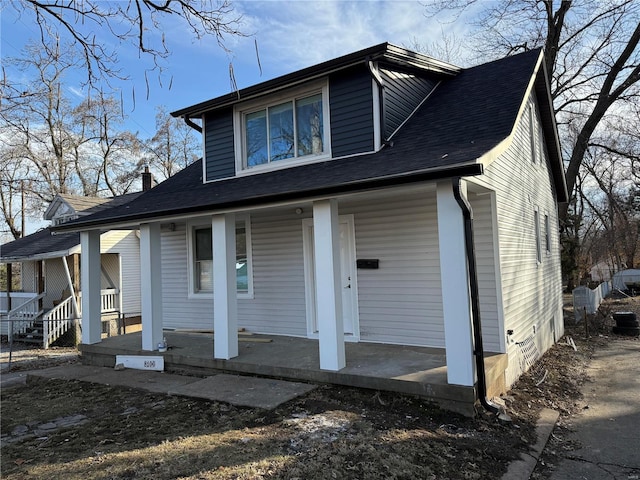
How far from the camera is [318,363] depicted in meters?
5.88

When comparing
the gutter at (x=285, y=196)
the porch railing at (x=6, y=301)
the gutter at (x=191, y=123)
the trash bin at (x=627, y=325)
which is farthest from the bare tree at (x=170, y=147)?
the trash bin at (x=627, y=325)

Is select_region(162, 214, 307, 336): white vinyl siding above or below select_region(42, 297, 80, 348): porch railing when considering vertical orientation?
above

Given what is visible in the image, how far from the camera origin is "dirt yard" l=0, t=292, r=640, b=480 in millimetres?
3432

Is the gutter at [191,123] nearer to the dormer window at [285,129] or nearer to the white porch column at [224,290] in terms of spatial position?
the dormer window at [285,129]

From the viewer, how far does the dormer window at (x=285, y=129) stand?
7594mm

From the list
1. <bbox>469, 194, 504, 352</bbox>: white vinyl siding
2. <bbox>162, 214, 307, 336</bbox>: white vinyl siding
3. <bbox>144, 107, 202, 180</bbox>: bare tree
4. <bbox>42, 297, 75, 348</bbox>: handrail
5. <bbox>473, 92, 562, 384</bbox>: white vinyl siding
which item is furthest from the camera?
<bbox>144, 107, 202, 180</bbox>: bare tree

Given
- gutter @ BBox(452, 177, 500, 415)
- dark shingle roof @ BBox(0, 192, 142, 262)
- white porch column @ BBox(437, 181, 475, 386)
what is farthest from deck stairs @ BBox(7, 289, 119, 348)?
gutter @ BBox(452, 177, 500, 415)

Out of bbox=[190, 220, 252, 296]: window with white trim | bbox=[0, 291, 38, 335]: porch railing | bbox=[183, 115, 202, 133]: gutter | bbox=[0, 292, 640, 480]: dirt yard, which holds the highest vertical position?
bbox=[183, 115, 202, 133]: gutter

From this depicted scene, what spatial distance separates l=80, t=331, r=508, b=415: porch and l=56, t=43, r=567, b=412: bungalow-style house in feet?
0.48

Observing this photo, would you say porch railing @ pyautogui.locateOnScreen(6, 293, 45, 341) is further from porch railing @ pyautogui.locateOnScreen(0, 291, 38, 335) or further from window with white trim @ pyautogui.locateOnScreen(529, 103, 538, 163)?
window with white trim @ pyautogui.locateOnScreen(529, 103, 538, 163)

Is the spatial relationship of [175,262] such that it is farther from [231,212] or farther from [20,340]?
[20,340]

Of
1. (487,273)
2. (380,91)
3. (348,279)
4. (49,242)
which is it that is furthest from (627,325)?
(49,242)

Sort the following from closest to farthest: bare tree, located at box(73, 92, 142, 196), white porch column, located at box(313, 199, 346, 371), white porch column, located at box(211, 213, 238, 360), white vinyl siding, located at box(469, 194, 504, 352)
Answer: white porch column, located at box(313, 199, 346, 371), white vinyl siding, located at box(469, 194, 504, 352), white porch column, located at box(211, 213, 238, 360), bare tree, located at box(73, 92, 142, 196)

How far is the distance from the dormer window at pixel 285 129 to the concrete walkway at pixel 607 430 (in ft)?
17.5
